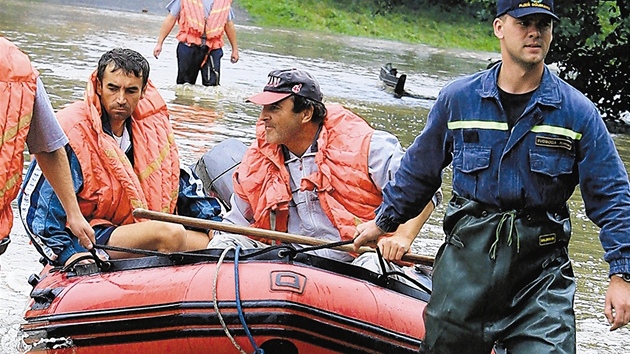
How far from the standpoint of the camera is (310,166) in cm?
508

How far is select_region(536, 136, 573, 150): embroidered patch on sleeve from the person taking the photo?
11.6 ft

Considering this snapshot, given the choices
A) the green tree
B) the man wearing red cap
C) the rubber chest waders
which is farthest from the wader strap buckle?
the green tree

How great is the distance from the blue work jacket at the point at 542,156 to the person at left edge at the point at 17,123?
4.52 feet

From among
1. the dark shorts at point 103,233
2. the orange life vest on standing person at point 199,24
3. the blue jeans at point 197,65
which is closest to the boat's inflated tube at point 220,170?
the dark shorts at point 103,233

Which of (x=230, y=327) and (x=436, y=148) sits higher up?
(x=436, y=148)

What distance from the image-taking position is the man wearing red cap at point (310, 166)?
16.1 ft

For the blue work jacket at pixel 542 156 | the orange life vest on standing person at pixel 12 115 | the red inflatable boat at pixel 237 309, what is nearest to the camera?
the blue work jacket at pixel 542 156

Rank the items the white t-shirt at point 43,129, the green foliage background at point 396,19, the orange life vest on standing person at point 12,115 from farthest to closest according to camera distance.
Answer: the green foliage background at point 396,19
the white t-shirt at point 43,129
the orange life vest on standing person at point 12,115

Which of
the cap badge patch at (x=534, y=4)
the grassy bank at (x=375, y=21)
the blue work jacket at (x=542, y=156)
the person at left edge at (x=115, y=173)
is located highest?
the cap badge patch at (x=534, y=4)

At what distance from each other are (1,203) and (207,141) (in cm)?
657

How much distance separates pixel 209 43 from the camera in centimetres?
1401

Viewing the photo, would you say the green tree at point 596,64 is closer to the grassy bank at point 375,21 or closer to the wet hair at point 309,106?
the wet hair at point 309,106

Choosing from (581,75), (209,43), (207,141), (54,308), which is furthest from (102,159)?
(581,75)

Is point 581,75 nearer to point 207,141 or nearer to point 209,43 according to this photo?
point 209,43
